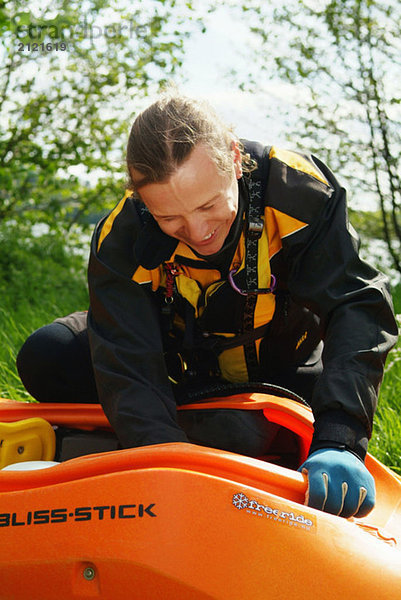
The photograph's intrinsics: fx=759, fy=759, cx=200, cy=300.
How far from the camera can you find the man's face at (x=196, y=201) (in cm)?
185

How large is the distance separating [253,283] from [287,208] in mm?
232

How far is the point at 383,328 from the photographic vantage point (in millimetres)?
1956

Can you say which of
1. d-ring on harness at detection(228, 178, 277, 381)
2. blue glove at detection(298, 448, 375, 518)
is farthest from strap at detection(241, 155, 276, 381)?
blue glove at detection(298, 448, 375, 518)

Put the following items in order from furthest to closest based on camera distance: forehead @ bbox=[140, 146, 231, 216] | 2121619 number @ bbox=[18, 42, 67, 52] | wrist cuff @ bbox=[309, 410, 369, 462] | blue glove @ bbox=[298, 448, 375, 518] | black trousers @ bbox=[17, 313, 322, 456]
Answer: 2121619 number @ bbox=[18, 42, 67, 52] → black trousers @ bbox=[17, 313, 322, 456] → forehead @ bbox=[140, 146, 231, 216] → wrist cuff @ bbox=[309, 410, 369, 462] → blue glove @ bbox=[298, 448, 375, 518]

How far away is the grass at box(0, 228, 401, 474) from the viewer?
2736 mm

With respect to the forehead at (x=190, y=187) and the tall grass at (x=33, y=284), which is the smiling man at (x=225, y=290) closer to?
the forehead at (x=190, y=187)

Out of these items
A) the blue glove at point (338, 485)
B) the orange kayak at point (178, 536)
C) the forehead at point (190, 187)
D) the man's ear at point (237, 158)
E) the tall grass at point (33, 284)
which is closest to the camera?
the orange kayak at point (178, 536)

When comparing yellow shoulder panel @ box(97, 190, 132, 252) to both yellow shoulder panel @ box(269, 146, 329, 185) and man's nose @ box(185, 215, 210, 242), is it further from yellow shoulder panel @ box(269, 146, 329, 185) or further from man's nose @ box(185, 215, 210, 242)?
yellow shoulder panel @ box(269, 146, 329, 185)

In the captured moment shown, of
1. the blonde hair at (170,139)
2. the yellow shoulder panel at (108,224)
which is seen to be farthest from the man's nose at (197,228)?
the yellow shoulder panel at (108,224)

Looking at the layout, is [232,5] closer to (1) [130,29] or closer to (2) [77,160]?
(1) [130,29]

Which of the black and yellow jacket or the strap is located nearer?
the black and yellow jacket

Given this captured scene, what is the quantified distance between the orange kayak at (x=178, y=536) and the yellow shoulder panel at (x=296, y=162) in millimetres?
849

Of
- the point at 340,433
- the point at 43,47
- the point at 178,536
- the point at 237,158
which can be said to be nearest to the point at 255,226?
the point at 237,158

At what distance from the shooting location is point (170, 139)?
187 cm
